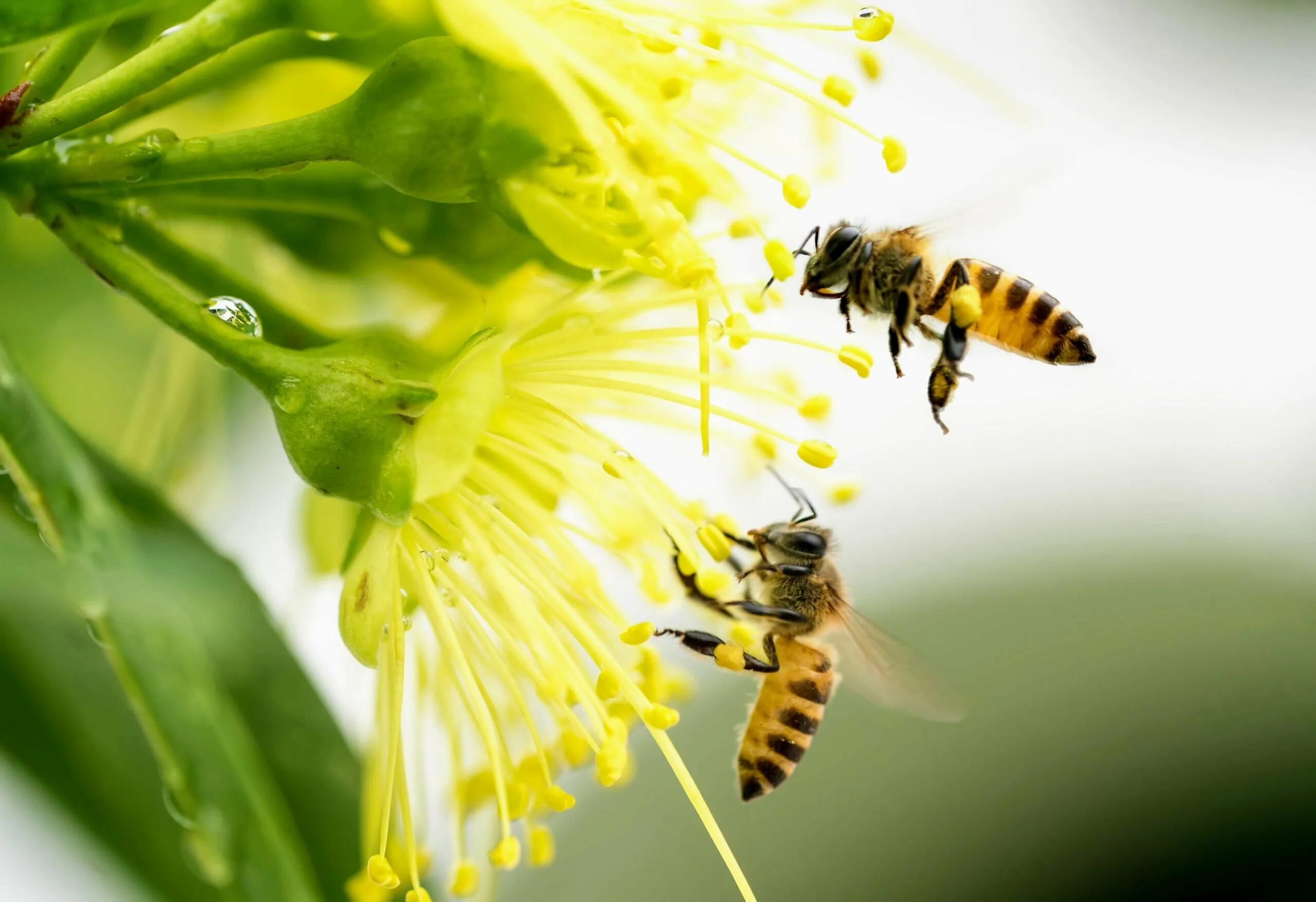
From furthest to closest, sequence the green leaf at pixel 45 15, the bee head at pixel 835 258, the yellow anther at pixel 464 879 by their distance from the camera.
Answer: the bee head at pixel 835 258 → the yellow anther at pixel 464 879 → the green leaf at pixel 45 15

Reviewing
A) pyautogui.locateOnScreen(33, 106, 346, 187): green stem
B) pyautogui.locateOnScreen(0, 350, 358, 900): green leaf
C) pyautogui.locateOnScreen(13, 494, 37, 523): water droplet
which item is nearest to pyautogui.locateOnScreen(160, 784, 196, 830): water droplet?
pyautogui.locateOnScreen(0, 350, 358, 900): green leaf

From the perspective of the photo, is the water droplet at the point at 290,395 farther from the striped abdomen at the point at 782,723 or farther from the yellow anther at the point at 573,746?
the striped abdomen at the point at 782,723

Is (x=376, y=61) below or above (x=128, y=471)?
above

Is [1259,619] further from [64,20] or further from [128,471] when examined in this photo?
[64,20]

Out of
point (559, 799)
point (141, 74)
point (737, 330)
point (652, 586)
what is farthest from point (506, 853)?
point (141, 74)

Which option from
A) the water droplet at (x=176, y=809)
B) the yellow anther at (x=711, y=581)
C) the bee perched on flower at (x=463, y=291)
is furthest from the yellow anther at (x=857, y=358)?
the water droplet at (x=176, y=809)

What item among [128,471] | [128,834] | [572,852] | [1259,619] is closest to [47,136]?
[128,471]

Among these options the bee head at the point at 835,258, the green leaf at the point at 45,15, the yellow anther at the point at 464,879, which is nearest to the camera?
the green leaf at the point at 45,15
